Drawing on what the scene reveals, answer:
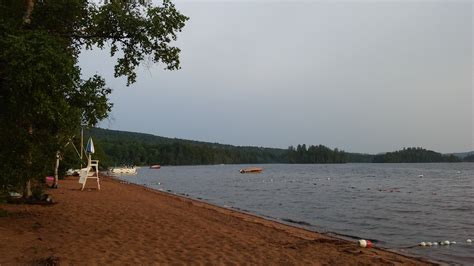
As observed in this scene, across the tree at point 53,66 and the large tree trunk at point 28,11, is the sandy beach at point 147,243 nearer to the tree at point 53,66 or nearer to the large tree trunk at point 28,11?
the tree at point 53,66

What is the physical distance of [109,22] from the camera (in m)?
10.7

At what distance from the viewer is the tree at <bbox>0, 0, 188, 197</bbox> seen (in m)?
8.62

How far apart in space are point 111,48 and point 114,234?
481 centimetres

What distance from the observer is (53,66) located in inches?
344

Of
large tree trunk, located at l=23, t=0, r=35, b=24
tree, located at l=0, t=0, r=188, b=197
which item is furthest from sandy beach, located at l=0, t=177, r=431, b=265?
large tree trunk, located at l=23, t=0, r=35, b=24

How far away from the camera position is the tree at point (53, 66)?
28.3 feet

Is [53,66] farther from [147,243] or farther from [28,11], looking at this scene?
[147,243]

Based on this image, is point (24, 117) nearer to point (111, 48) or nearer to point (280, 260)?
point (111, 48)

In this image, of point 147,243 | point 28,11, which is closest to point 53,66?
point 28,11

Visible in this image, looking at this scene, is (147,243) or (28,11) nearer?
(28,11)

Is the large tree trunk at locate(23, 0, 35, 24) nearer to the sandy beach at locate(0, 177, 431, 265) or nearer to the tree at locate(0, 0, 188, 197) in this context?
the tree at locate(0, 0, 188, 197)

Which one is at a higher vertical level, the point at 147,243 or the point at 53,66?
the point at 53,66

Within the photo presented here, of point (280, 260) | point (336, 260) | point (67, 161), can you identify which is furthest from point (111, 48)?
point (67, 161)

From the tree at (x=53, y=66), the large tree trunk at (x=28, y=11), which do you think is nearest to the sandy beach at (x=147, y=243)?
the tree at (x=53, y=66)
